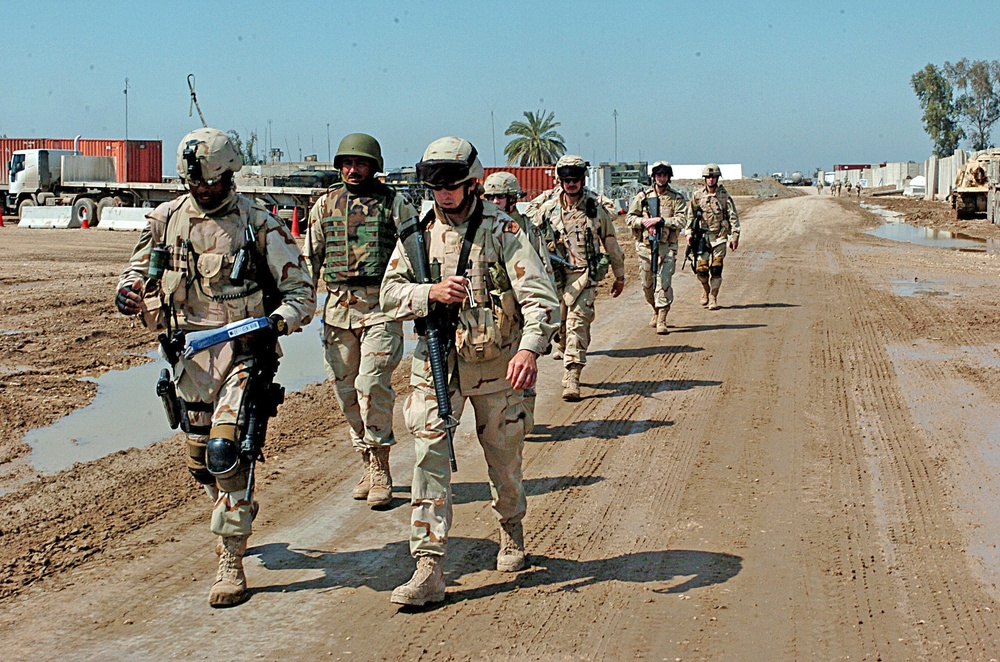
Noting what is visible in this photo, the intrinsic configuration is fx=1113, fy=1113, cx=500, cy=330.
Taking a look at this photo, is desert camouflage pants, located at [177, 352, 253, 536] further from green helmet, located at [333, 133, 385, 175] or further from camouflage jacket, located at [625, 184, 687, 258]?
camouflage jacket, located at [625, 184, 687, 258]

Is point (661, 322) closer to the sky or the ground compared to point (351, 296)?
closer to the ground

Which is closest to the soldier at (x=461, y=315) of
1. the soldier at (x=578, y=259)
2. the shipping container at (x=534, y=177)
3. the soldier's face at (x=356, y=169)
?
the soldier's face at (x=356, y=169)

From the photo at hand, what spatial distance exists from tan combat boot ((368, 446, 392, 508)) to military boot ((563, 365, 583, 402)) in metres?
3.17

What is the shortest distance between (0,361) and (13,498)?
5.24 m

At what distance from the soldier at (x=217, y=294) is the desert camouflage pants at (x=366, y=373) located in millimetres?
1197

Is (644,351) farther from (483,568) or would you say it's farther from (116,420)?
(483,568)

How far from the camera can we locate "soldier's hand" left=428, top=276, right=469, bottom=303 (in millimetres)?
4742

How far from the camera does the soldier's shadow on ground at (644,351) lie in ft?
39.1

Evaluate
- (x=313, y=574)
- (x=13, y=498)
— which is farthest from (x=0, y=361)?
(x=313, y=574)

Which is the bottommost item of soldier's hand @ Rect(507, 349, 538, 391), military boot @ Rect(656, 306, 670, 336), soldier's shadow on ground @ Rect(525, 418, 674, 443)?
soldier's shadow on ground @ Rect(525, 418, 674, 443)

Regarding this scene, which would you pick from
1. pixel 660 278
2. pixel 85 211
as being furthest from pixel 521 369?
pixel 85 211

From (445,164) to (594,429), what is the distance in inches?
161

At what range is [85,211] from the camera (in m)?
36.5

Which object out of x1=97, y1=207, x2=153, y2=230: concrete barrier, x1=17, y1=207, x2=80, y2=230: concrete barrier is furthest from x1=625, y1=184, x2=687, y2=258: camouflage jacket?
x1=17, y1=207, x2=80, y2=230: concrete barrier
